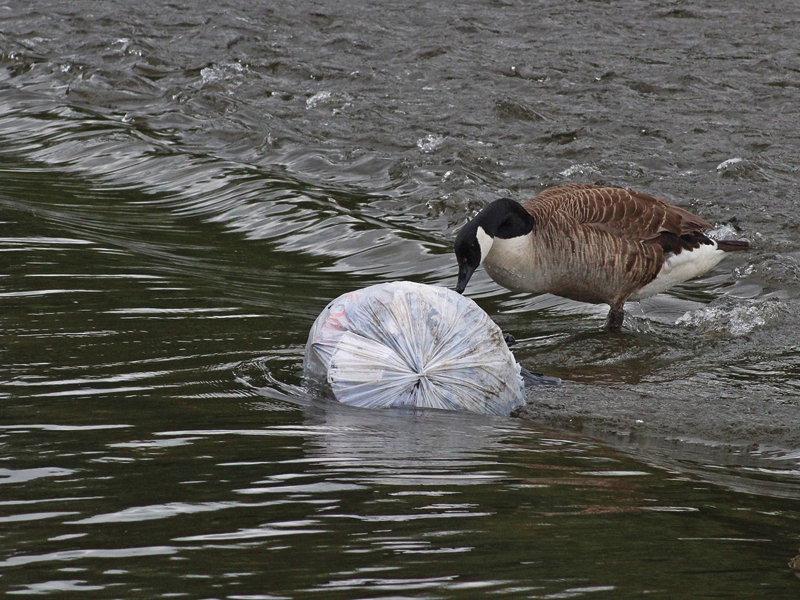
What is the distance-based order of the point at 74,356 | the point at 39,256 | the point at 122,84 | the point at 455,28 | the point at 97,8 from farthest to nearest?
the point at 97,8
the point at 455,28
the point at 122,84
the point at 39,256
the point at 74,356

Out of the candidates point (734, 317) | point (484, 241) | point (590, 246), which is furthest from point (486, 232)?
point (734, 317)

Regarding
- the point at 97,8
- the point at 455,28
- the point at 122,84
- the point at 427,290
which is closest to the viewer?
the point at 427,290

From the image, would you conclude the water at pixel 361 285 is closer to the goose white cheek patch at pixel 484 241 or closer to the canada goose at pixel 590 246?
the canada goose at pixel 590 246

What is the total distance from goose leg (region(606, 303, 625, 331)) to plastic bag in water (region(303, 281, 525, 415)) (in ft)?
10.5

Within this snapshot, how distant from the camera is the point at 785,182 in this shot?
43.8ft

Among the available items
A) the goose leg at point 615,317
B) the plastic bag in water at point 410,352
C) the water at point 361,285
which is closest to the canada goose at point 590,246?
the goose leg at point 615,317

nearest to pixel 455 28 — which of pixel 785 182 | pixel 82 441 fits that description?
pixel 785 182

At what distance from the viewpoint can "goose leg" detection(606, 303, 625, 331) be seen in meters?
9.34

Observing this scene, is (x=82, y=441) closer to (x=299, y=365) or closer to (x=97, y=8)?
(x=299, y=365)

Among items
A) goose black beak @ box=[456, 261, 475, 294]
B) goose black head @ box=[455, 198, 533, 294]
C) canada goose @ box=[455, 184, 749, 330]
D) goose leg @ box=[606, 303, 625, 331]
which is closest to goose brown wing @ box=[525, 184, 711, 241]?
canada goose @ box=[455, 184, 749, 330]

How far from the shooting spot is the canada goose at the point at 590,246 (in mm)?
8711

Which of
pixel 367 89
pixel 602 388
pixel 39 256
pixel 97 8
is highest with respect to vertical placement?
pixel 97 8

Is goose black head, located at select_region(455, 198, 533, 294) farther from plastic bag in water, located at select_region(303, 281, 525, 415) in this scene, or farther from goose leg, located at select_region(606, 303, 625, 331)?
plastic bag in water, located at select_region(303, 281, 525, 415)

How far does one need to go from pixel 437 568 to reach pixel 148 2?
19.4 metres
